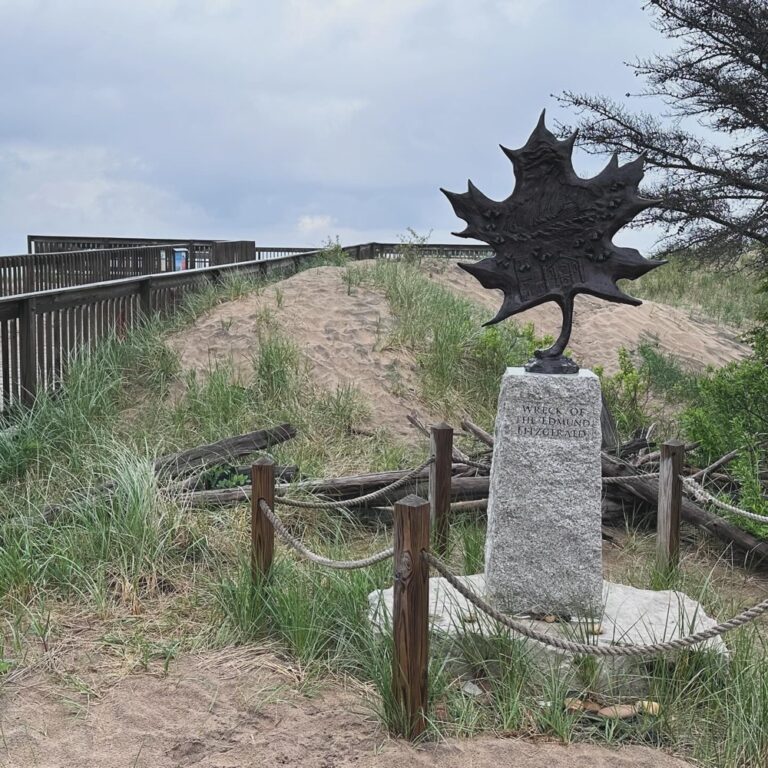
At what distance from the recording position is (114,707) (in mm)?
4293

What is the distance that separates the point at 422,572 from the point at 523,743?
0.88 metres

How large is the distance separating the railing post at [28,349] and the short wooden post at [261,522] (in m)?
4.69

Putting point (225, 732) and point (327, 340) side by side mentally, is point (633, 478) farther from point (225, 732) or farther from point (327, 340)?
point (327, 340)

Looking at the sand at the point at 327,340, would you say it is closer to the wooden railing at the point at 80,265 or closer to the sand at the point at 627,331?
the sand at the point at 627,331

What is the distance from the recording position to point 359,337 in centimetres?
1190

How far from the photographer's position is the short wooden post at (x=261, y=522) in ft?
17.0

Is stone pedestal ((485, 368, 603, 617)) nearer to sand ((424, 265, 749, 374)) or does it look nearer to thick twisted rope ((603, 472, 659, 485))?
thick twisted rope ((603, 472, 659, 485))

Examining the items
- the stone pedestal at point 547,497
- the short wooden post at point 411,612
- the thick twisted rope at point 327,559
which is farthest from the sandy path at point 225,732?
the stone pedestal at point 547,497

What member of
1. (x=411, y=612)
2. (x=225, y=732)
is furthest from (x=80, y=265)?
(x=411, y=612)

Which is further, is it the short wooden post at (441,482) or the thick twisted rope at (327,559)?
the short wooden post at (441,482)

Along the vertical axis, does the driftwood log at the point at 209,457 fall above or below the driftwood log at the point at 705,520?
above

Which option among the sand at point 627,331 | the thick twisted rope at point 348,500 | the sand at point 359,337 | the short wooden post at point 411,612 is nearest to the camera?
the short wooden post at point 411,612

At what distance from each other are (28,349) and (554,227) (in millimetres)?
5821

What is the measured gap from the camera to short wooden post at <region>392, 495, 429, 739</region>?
3.79 meters
